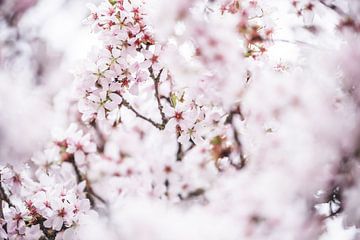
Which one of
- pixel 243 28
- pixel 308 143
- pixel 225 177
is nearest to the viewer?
pixel 308 143

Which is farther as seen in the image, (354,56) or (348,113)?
(354,56)

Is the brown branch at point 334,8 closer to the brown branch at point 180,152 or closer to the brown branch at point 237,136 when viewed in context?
the brown branch at point 237,136

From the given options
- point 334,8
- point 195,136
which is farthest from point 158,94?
point 334,8

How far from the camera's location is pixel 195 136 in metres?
2.44

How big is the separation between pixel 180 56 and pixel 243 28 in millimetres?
373

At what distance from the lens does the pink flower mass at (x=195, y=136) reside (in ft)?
6.16

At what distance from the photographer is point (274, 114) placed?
2010 millimetres

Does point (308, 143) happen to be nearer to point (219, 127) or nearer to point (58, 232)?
point (219, 127)

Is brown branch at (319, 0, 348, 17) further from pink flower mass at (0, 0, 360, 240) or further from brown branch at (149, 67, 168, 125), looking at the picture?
brown branch at (149, 67, 168, 125)

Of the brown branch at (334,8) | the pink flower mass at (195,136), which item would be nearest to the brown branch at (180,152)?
the pink flower mass at (195,136)

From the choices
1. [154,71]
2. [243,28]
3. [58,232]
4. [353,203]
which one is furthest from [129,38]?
[353,203]

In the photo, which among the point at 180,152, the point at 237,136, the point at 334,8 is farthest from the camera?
the point at 180,152

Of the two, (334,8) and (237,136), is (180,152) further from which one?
(334,8)

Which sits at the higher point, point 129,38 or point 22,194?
point 129,38
